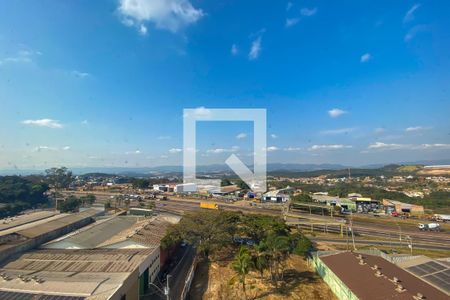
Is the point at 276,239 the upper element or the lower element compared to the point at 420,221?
upper

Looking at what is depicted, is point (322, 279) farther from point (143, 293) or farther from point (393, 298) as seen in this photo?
point (143, 293)

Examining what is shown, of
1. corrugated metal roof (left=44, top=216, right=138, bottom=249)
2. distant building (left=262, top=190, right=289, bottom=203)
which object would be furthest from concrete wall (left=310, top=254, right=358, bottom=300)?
distant building (left=262, top=190, right=289, bottom=203)

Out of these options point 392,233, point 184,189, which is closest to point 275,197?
point 392,233

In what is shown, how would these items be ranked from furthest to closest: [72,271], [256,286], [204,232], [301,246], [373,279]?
[204,232]
[301,246]
[256,286]
[72,271]
[373,279]

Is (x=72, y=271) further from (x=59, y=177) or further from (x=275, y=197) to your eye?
(x=59, y=177)

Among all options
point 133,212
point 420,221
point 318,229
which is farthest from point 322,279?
point 420,221

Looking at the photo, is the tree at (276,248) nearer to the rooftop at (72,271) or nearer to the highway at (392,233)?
the rooftop at (72,271)

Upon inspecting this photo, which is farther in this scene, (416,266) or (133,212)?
(133,212)
